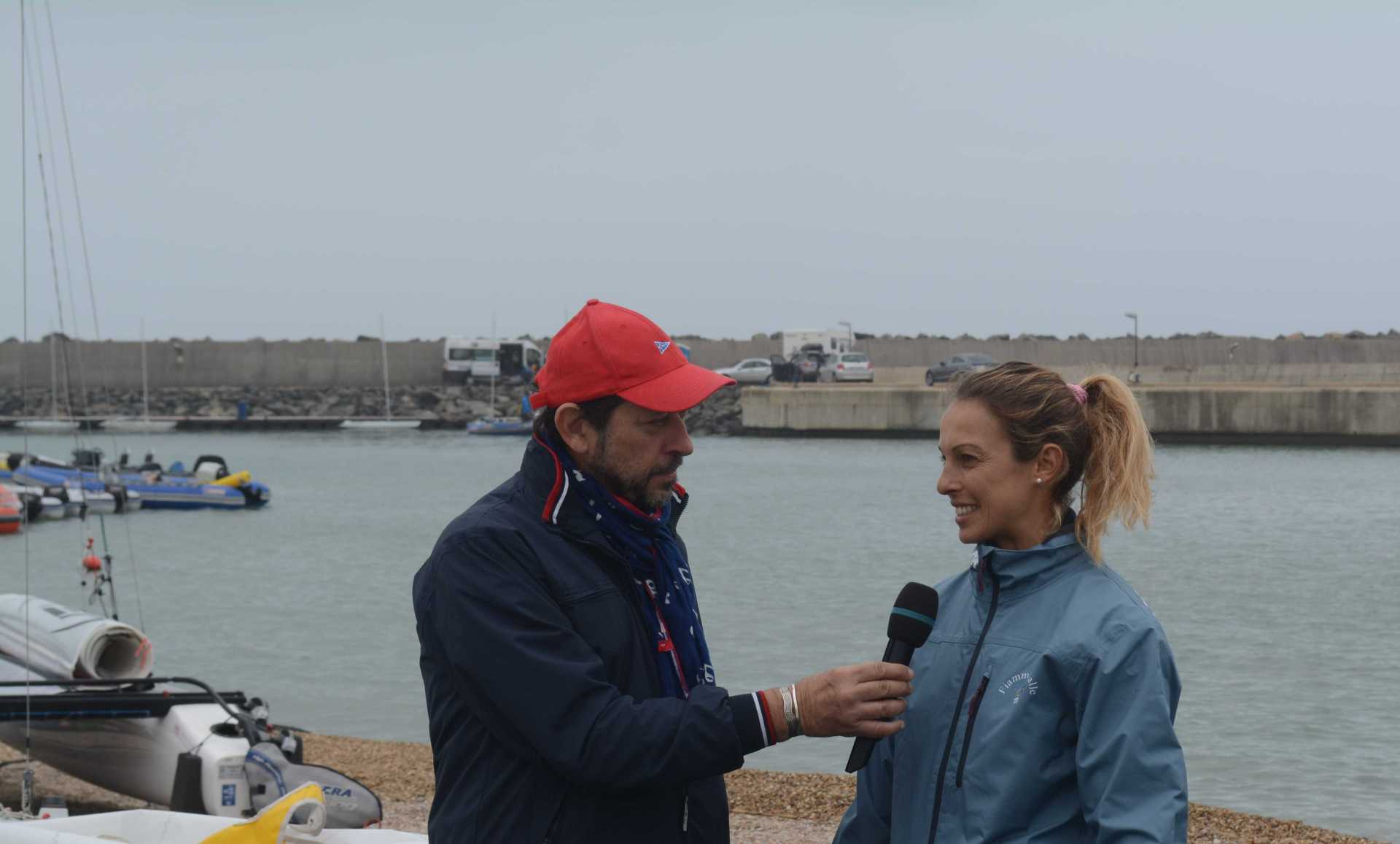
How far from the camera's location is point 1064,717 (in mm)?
2709

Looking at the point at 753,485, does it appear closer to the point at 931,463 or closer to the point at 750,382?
the point at 931,463

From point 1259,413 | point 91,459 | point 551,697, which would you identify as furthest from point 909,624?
point 1259,413

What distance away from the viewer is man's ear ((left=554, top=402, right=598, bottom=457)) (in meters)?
2.93

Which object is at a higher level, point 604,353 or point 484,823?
point 604,353

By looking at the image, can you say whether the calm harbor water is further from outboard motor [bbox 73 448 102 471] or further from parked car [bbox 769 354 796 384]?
parked car [bbox 769 354 796 384]

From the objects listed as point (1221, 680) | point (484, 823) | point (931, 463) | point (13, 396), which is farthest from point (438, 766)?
point (13, 396)

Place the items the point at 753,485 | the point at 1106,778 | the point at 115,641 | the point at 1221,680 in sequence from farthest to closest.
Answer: the point at 753,485 < the point at 1221,680 < the point at 115,641 < the point at 1106,778

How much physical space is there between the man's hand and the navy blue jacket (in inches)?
4.2

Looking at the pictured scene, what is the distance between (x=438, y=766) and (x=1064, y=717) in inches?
45.8

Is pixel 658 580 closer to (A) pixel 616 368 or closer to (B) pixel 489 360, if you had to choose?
(A) pixel 616 368

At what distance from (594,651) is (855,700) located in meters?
0.47

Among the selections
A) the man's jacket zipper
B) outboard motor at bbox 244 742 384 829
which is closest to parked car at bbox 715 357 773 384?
outboard motor at bbox 244 742 384 829

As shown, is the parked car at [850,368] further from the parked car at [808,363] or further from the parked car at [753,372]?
the parked car at [753,372]

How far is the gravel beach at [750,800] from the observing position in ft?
25.5
